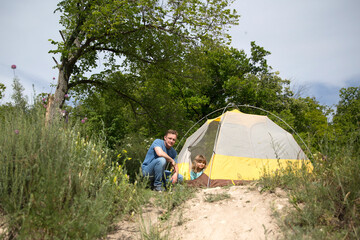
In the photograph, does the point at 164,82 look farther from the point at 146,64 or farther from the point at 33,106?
the point at 33,106

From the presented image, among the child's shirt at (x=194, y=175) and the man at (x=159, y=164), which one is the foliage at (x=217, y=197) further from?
the child's shirt at (x=194, y=175)

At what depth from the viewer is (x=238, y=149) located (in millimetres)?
6055

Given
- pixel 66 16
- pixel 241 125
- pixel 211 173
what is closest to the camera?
pixel 211 173

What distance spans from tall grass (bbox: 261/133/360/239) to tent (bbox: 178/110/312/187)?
2.43 metres

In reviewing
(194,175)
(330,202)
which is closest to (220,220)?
(330,202)

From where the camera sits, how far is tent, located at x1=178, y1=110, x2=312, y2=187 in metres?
5.75

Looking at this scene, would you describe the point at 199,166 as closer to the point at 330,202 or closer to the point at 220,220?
the point at 220,220

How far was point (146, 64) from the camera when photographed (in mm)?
10305

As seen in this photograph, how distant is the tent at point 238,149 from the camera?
5.75 meters

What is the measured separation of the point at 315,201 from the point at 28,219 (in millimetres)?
2627

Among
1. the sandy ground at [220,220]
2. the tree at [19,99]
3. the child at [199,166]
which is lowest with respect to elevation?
the sandy ground at [220,220]

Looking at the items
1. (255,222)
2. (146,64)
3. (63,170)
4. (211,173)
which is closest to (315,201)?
(255,222)

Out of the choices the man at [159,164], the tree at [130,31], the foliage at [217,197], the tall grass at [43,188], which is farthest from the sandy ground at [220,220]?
the tree at [130,31]

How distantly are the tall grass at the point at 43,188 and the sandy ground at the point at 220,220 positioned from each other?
0.59 metres
